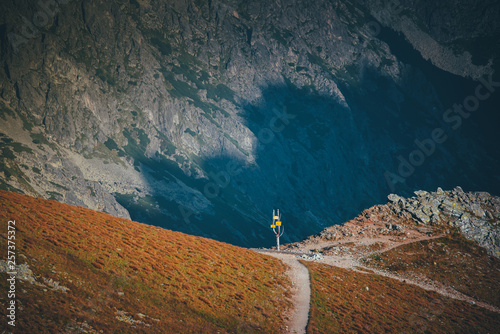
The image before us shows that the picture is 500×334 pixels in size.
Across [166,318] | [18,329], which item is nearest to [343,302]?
[166,318]

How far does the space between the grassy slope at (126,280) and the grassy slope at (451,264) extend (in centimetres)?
2462

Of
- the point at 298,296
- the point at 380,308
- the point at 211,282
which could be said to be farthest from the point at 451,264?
the point at 211,282

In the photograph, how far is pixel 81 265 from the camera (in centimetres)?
3288

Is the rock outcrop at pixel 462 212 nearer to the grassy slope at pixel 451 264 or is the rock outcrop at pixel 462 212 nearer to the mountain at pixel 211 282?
the grassy slope at pixel 451 264

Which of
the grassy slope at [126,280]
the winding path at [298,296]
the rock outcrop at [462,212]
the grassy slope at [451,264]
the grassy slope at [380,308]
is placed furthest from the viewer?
the rock outcrop at [462,212]

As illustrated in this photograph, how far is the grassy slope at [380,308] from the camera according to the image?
124 feet

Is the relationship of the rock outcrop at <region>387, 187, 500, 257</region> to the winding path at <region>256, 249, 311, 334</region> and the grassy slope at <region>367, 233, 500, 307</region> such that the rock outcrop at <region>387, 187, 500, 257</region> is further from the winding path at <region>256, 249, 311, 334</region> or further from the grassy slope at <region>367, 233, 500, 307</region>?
the winding path at <region>256, 249, 311, 334</region>

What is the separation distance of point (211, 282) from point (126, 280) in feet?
31.8

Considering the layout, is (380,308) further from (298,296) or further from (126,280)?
(126,280)

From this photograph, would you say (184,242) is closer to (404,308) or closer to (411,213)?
(404,308)

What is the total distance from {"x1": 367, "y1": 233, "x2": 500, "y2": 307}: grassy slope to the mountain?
20cm

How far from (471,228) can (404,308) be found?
36173mm

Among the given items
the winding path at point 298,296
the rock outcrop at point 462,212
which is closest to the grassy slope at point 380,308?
the winding path at point 298,296

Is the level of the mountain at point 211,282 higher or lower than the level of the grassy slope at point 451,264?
lower
